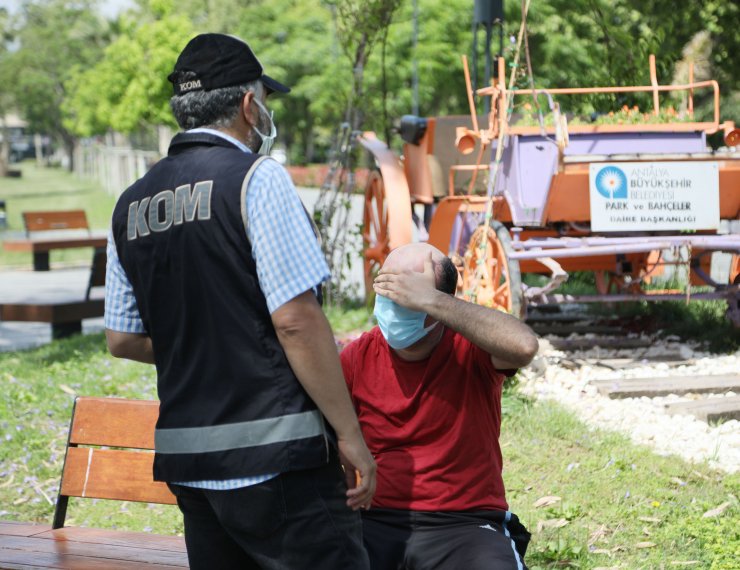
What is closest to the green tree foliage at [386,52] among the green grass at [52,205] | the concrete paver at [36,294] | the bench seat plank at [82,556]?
the green grass at [52,205]

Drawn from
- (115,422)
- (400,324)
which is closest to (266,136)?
(400,324)

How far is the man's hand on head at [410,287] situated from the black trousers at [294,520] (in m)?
0.52

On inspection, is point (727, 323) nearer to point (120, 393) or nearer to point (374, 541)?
point (120, 393)

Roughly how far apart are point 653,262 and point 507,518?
5.87 metres

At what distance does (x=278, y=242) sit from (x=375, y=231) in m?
7.49

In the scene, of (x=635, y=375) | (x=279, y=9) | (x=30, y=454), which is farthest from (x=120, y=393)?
(x=279, y=9)

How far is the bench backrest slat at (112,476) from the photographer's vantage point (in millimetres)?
3635

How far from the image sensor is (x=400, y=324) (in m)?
2.83

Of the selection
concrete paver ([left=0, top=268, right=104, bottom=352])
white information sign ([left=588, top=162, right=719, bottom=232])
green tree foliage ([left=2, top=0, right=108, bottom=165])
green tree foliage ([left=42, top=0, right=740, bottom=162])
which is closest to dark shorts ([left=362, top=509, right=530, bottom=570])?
green tree foliage ([left=42, top=0, right=740, bottom=162])

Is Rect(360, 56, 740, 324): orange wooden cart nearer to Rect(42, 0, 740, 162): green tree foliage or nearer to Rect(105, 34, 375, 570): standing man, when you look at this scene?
Rect(42, 0, 740, 162): green tree foliage

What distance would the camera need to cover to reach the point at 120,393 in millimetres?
6828

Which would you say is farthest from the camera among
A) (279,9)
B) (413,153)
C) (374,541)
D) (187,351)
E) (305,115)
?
(305,115)

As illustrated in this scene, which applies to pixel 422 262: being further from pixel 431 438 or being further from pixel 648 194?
pixel 648 194

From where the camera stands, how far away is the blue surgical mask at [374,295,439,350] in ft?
9.27
